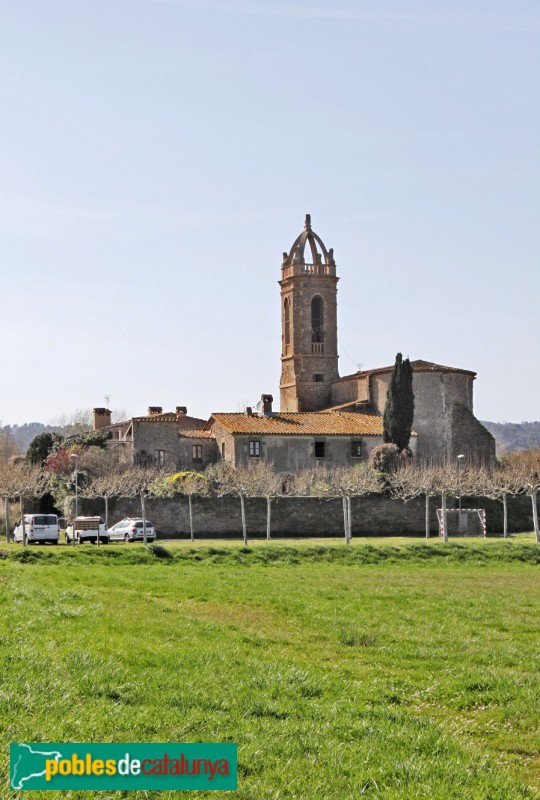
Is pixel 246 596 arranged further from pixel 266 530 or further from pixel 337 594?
pixel 266 530

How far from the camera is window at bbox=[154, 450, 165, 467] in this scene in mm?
59812

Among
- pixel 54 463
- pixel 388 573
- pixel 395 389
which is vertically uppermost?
pixel 395 389

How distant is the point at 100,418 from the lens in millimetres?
68625

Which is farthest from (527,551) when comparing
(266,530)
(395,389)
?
(395,389)

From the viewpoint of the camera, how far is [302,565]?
3125 centimetres

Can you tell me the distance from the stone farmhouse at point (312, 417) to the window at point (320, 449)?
0.19ft

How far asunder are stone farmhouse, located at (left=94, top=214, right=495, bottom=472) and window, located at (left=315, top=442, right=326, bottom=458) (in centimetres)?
6

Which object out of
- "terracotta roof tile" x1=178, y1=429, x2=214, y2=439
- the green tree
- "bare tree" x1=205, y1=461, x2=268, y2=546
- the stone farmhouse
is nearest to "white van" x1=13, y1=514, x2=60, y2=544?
"bare tree" x1=205, y1=461, x2=268, y2=546

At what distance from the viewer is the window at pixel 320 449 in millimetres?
61344

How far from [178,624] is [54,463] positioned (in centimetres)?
4452

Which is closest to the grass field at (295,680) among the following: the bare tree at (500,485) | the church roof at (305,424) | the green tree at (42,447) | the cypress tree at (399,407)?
the bare tree at (500,485)

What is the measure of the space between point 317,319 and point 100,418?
58.6ft

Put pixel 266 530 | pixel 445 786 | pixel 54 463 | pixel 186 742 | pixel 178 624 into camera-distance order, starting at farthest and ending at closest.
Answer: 1. pixel 54 463
2. pixel 266 530
3. pixel 178 624
4. pixel 186 742
5. pixel 445 786

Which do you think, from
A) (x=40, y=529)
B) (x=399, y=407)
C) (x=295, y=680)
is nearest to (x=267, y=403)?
(x=399, y=407)
